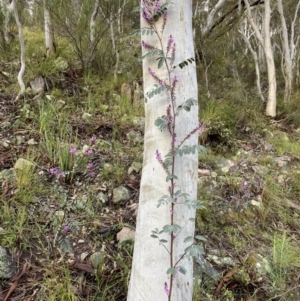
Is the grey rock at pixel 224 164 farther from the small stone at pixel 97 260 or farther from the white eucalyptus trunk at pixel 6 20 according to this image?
the white eucalyptus trunk at pixel 6 20

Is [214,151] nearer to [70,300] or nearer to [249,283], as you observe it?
[249,283]

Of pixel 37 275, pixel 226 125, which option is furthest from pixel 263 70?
Answer: pixel 37 275

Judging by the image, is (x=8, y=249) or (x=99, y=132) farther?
(x=99, y=132)

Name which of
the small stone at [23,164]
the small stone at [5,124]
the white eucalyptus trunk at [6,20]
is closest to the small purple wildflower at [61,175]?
the small stone at [23,164]

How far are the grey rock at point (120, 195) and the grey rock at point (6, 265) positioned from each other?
792 mm

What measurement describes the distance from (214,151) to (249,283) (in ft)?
5.82

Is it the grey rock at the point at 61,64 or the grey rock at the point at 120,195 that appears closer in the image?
the grey rock at the point at 120,195

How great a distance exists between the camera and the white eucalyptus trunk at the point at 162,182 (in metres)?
1.23

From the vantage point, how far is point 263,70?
9.26 m

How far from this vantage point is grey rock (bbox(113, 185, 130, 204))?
227 centimetres

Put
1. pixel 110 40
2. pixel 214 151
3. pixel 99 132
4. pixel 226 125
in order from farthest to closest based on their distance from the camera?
pixel 110 40 < pixel 226 125 < pixel 214 151 < pixel 99 132

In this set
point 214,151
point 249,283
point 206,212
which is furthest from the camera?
point 214,151

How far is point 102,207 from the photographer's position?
87.0 inches

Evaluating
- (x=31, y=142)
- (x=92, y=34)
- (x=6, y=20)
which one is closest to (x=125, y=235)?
(x=31, y=142)
